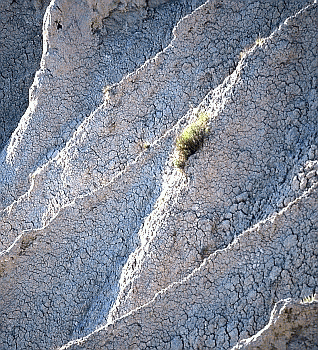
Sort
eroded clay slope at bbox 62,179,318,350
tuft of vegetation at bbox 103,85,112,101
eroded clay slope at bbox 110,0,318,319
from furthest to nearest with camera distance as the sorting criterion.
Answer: tuft of vegetation at bbox 103,85,112,101, eroded clay slope at bbox 110,0,318,319, eroded clay slope at bbox 62,179,318,350

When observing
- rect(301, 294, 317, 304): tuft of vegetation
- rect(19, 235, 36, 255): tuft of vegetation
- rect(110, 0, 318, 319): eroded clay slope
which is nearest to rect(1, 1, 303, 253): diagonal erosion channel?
rect(19, 235, 36, 255): tuft of vegetation

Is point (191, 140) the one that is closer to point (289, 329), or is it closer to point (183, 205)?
point (183, 205)

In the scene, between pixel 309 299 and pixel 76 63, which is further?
pixel 76 63

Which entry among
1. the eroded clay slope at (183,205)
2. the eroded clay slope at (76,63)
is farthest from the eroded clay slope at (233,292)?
the eroded clay slope at (76,63)

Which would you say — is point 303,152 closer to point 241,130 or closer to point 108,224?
point 241,130

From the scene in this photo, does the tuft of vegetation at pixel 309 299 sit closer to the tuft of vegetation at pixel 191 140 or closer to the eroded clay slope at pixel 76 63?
the tuft of vegetation at pixel 191 140

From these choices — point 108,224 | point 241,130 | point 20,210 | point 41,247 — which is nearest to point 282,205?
point 241,130

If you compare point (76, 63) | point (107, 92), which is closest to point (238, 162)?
point (107, 92)

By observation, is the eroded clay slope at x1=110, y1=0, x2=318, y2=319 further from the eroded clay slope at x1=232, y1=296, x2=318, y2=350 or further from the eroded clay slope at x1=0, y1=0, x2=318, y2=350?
the eroded clay slope at x1=232, y1=296, x2=318, y2=350
